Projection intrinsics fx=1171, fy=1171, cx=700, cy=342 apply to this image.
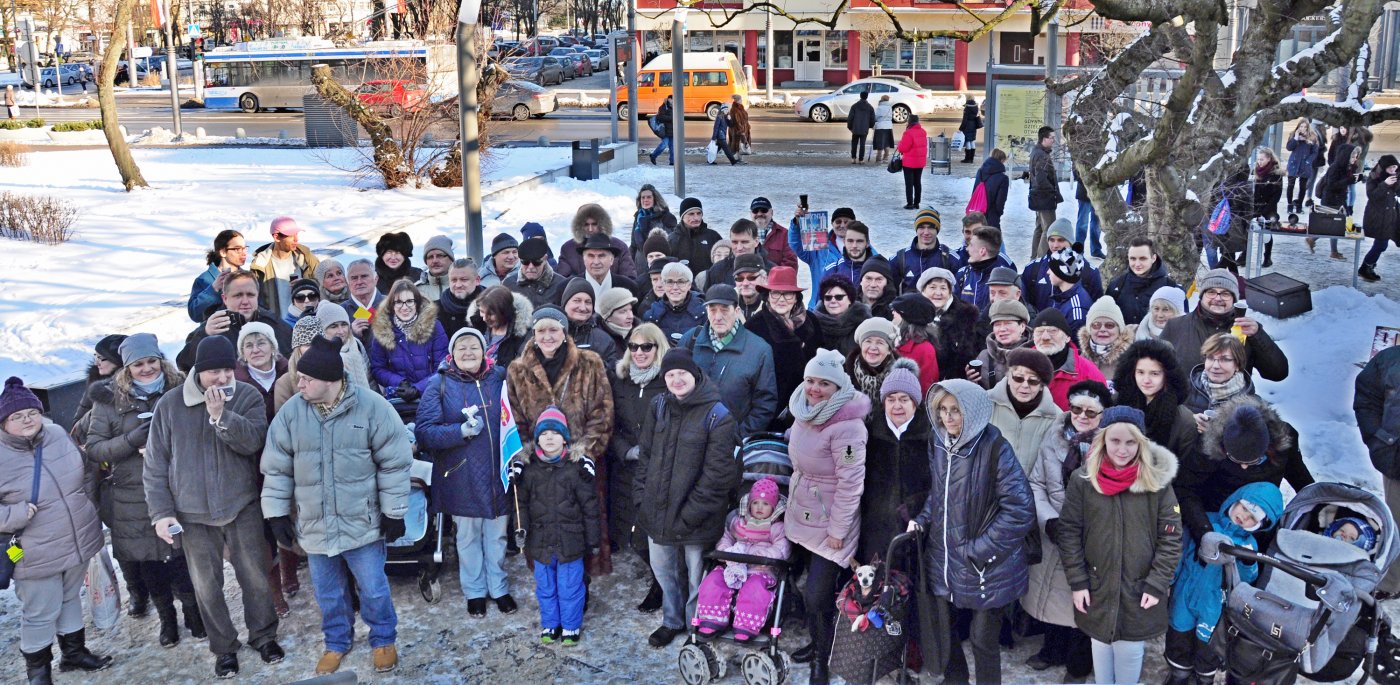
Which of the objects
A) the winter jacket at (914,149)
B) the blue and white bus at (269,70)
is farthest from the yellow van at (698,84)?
the winter jacket at (914,149)

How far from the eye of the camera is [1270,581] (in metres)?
4.70

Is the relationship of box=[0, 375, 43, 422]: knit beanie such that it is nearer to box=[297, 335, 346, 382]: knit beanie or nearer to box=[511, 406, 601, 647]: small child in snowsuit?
box=[297, 335, 346, 382]: knit beanie

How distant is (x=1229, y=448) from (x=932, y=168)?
17.6 metres

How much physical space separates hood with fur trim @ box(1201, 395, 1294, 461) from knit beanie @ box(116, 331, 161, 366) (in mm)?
4853

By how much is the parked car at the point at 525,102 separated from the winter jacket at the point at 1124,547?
1226 inches

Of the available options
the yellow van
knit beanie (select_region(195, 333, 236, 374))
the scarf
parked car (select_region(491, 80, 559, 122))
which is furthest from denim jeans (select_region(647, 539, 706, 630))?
parked car (select_region(491, 80, 559, 122))

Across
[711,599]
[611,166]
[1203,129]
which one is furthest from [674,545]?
[611,166]

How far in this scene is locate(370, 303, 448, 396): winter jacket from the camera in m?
6.88

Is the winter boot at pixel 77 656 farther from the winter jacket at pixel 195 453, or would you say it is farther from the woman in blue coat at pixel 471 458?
the woman in blue coat at pixel 471 458

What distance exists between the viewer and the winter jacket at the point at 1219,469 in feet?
16.5

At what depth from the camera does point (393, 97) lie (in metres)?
19.9

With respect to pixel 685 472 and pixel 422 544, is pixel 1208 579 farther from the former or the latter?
pixel 422 544

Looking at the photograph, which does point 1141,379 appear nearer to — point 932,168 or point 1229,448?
point 1229,448

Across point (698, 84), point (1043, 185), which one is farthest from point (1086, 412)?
point (698, 84)
